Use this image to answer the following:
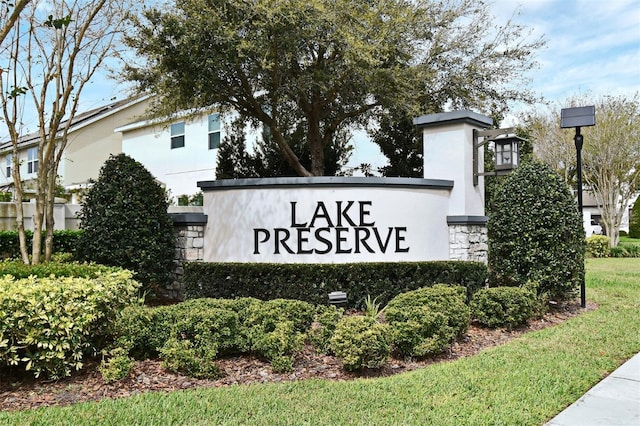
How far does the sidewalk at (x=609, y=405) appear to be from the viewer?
14.1 feet

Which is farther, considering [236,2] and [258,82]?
[258,82]

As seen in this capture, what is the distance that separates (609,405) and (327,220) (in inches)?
196

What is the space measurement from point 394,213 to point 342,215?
89 centimetres

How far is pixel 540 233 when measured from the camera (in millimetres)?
8516

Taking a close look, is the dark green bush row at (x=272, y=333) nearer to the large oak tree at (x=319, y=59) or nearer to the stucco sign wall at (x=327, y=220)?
the stucco sign wall at (x=327, y=220)

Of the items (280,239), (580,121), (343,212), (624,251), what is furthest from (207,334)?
(624,251)

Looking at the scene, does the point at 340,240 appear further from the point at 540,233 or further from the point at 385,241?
the point at 540,233

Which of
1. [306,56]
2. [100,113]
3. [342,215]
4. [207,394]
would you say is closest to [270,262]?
[342,215]

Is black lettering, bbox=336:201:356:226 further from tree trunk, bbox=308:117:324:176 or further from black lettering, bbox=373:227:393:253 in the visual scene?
tree trunk, bbox=308:117:324:176

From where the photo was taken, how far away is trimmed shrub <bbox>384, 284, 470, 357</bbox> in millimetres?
5867

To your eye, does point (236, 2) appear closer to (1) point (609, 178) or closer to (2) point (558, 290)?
(2) point (558, 290)

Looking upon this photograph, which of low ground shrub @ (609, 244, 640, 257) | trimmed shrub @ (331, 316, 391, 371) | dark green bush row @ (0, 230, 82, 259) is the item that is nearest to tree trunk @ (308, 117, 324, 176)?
dark green bush row @ (0, 230, 82, 259)

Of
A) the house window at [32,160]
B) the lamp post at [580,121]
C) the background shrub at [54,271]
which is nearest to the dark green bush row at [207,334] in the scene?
the background shrub at [54,271]

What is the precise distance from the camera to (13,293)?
4988 mm
